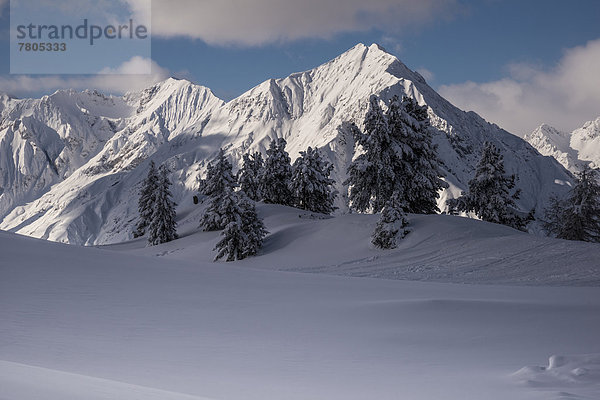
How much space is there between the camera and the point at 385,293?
426 inches

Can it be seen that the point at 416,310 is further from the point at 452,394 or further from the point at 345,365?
the point at 452,394

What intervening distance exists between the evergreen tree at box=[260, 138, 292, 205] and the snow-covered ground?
102ft

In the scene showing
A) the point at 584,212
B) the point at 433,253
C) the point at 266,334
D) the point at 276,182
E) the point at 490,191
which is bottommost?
the point at 266,334

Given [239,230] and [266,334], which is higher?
[239,230]

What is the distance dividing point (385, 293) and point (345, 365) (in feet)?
18.1

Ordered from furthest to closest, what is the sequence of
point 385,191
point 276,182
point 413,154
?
1. point 276,182
2. point 413,154
3. point 385,191

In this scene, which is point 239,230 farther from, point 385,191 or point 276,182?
point 276,182

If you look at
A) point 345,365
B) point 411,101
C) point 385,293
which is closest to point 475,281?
point 385,293

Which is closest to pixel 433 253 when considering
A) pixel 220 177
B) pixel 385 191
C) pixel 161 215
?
pixel 385 191

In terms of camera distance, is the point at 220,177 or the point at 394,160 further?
the point at 220,177

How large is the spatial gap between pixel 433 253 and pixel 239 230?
11.2 m

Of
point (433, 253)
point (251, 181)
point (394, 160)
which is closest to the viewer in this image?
point (433, 253)

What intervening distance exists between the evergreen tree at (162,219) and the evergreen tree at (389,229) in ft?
68.7

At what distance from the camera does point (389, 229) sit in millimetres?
22203
